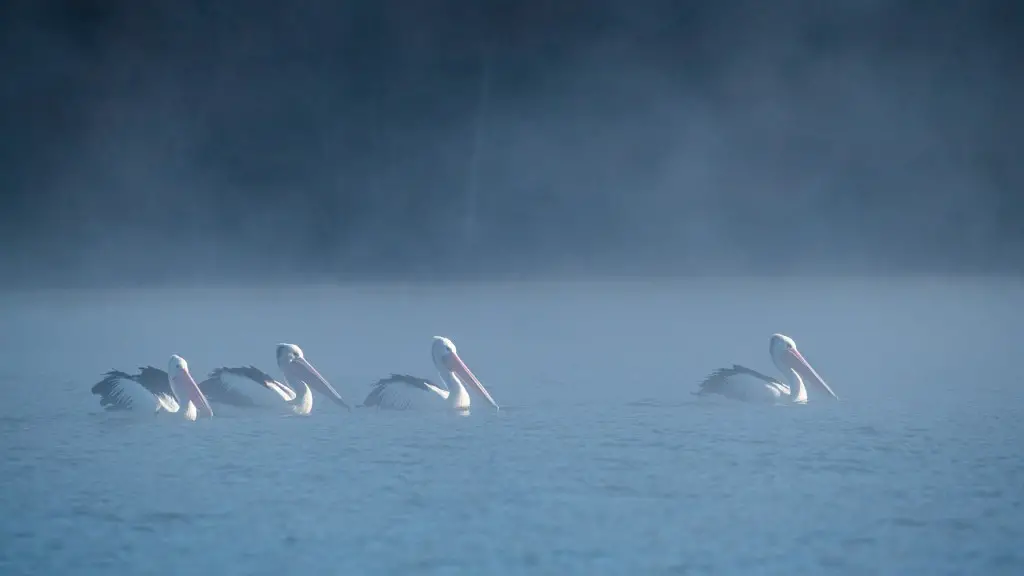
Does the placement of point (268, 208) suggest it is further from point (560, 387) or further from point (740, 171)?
point (560, 387)

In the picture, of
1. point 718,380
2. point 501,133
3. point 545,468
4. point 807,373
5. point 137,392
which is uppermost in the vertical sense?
point 501,133

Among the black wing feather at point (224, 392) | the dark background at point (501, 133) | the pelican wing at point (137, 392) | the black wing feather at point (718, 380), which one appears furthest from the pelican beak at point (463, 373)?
the dark background at point (501, 133)

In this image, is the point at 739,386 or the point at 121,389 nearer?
the point at 121,389

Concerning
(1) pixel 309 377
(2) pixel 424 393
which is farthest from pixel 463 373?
(1) pixel 309 377

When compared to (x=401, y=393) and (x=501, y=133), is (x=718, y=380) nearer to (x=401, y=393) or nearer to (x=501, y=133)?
(x=401, y=393)

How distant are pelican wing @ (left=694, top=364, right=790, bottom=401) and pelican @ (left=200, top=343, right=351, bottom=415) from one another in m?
2.39

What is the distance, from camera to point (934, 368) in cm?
1262

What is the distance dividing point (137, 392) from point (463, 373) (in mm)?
2126

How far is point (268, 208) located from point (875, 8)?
45.9 ft

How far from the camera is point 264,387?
10.3 metres

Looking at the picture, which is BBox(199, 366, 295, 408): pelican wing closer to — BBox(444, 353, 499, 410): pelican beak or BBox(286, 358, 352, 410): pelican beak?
BBox(286, 358, 352, 410): pelican beak

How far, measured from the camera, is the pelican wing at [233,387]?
10.3 m

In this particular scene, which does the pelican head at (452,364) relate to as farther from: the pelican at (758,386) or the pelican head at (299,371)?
the pelican at (758,386)

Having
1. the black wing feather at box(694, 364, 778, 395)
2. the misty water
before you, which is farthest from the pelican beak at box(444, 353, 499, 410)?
the black wing feather at box(694, 364, 778, 395)
